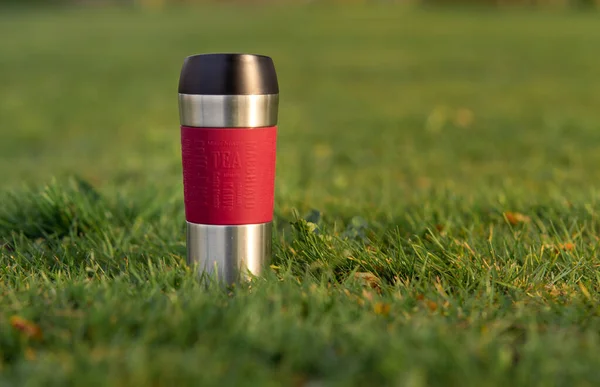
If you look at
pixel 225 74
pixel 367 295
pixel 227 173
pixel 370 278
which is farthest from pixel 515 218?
pixel 225 74

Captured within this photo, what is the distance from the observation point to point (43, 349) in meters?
2.19

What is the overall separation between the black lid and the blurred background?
1.63 metres

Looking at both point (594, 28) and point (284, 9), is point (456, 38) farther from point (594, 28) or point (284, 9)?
point (284, 9)

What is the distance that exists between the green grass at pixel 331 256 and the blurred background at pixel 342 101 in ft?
0.18

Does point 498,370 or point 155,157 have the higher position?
point 498,370

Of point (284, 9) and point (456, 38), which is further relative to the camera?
point (284, 9)

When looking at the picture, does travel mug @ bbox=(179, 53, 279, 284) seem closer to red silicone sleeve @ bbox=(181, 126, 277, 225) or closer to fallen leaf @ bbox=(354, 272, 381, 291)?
red silicone sleeve @ bbox=(181, 126, 277, 225)

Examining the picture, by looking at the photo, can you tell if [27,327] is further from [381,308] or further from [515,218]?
[515,218]

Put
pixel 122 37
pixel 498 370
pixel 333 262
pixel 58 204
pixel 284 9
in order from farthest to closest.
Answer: pixel 284 9
pixel 122 37
pixel 58 204
pixel 333 262
pixel 498 370

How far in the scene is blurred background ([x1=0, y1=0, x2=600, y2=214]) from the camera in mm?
5793

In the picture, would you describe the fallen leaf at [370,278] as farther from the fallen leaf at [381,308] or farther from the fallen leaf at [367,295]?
the fallen leaf at [381,308]

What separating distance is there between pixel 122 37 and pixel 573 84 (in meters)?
12.8

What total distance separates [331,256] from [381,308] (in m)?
0.58

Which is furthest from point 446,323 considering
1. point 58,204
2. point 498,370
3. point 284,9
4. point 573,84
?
point 284,9
